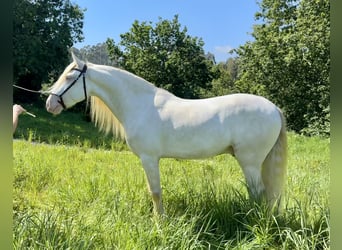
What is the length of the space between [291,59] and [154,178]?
1090 cm

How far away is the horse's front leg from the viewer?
8.39ft

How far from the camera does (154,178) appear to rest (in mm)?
2568

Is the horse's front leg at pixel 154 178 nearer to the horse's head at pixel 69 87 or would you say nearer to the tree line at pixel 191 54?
the horse's head at pixel 69 87

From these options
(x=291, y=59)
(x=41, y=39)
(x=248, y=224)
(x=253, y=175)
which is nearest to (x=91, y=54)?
(x=253, y=175)

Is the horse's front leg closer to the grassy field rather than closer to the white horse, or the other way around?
the white horse

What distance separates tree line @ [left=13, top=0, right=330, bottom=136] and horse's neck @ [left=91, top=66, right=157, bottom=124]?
23.7 ft

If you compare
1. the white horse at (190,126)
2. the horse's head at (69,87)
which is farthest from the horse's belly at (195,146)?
the horse's head at (69,87)

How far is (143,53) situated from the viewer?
12.4 metres

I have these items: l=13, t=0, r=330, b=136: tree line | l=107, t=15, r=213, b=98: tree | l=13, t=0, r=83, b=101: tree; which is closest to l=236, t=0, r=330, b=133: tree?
l=13, t=0, r=330, b=136: tree line

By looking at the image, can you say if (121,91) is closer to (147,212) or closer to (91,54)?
(147,212)

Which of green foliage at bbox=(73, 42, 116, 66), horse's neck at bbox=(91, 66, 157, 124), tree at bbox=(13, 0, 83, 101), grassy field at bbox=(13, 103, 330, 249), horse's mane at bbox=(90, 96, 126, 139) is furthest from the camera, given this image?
tree at bbox=(13, 0, 83, 101)

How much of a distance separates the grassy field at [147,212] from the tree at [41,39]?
25.4 ft

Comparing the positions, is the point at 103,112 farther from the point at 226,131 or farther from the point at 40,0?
the point at 40,0

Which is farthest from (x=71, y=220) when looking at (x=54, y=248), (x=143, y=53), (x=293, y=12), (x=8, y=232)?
(x=293, y=12)
